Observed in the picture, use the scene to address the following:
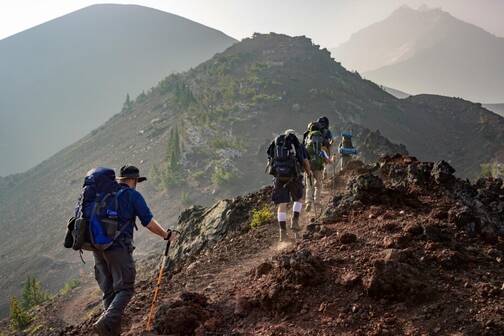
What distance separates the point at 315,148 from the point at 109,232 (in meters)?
6.50

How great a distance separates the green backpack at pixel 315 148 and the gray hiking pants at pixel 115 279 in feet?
20.2

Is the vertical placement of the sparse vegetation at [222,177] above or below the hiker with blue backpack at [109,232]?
below

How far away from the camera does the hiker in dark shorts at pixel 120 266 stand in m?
5.09


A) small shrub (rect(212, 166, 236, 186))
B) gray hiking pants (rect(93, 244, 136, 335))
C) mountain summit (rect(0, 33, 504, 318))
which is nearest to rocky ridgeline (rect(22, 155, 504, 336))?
gray hiking pants (rect(93, 244, 136, 335))

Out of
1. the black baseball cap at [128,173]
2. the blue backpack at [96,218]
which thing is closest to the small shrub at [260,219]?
the black baseball cap at [128,173]

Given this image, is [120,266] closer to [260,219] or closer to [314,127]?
[260,219]

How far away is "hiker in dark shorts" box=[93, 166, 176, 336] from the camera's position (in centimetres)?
509

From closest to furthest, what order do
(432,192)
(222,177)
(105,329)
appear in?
1. (105,329)
2. (432,192)
3. (222,177)

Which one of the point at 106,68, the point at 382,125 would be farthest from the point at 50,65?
the point at 382,125

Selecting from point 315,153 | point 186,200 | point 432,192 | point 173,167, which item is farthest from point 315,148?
point 173,167

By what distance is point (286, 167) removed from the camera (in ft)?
28.0

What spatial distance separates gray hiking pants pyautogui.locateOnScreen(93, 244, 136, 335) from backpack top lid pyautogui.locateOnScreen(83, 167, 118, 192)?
2.41ft

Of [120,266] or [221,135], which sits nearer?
[120,266]

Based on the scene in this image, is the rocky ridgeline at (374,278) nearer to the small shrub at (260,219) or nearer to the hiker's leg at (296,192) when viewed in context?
the hiker's leg at (296,192)
